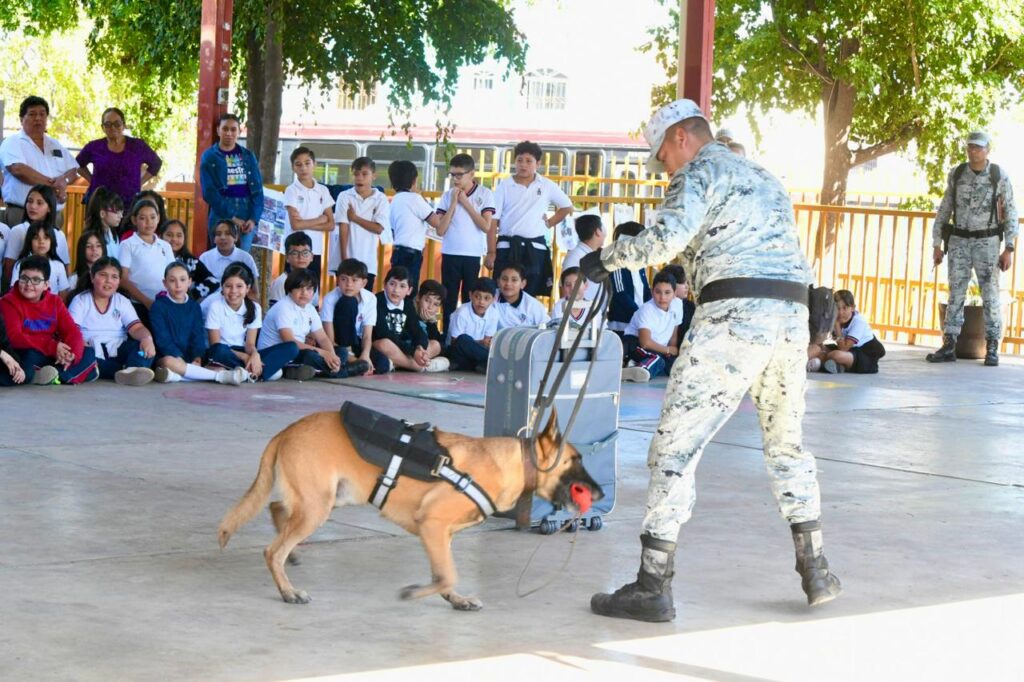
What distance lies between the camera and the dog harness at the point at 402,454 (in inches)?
193

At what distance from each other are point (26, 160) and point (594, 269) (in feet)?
29.1

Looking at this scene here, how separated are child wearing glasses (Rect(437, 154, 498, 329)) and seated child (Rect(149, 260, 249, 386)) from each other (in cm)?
270

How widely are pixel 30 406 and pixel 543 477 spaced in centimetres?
524

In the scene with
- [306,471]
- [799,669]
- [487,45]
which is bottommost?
[799,669]

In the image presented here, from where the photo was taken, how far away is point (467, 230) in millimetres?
13055

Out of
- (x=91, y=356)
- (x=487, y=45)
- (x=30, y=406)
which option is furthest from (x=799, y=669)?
(x=487, y=45)

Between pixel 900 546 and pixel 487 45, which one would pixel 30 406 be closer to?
pixel 900 546

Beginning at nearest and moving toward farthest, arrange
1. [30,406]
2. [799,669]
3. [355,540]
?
[799,669], [355,540], [30,406]

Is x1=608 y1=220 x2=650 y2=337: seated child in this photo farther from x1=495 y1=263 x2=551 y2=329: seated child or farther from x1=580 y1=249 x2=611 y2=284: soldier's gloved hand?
x1=580 y1=249 x2=611 y2=284: soldier's gloved hand

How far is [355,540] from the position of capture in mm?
5969

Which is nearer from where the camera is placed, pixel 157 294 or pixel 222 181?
pixel 157 294

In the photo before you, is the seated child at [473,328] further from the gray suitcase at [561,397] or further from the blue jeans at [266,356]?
the gray suitcase at [561,397]

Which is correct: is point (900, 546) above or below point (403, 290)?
below

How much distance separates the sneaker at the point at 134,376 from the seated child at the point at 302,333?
1028 mm
